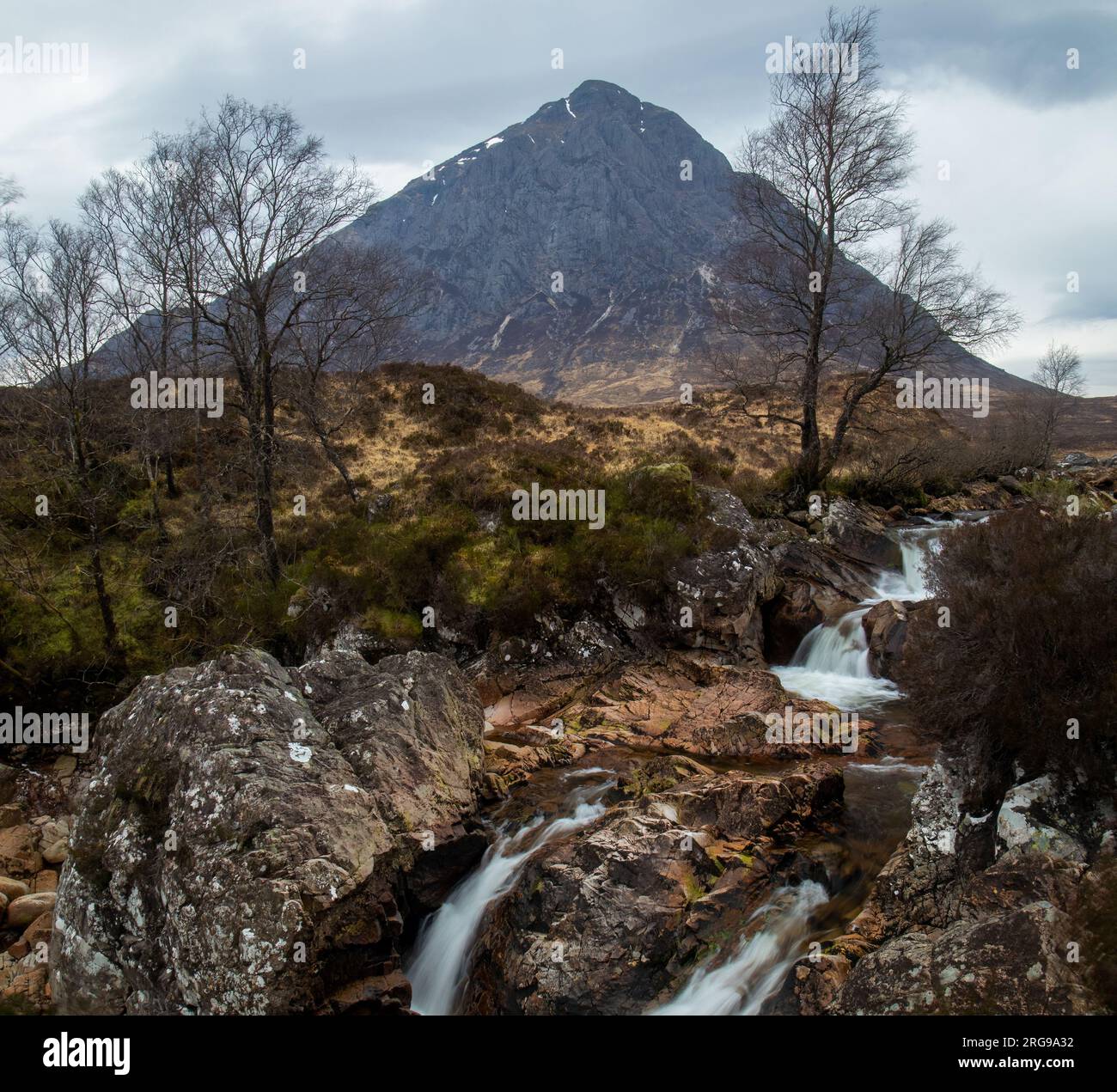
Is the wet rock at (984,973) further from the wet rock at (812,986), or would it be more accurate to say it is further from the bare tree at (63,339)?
the bare tree at (63,339)

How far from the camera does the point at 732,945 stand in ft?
21.8

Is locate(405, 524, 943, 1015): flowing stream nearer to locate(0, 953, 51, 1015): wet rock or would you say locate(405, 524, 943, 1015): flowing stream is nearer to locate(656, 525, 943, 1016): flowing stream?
locate(656, 525, 943, 1016): flowing stream


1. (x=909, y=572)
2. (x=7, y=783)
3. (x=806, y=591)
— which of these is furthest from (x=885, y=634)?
(x=7, y=783)

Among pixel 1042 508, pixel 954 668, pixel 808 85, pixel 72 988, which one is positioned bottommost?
pixel 72 988

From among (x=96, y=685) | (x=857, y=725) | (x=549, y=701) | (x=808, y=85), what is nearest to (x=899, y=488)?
(x=808, y=85)

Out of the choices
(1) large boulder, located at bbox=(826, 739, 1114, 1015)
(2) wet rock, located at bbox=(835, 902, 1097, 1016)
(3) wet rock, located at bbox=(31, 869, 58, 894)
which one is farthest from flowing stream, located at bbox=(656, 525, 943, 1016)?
(3) wet rock, located at bbox=(31, 869, 58, 894)

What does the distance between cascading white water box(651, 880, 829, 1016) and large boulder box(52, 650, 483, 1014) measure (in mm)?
2881

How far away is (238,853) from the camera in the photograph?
6480 millimetres

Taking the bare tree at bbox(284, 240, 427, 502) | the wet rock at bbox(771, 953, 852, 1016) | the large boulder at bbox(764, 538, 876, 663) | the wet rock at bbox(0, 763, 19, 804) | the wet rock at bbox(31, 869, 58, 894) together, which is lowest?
the wet rock at bbox(31, 869, 58, 894)

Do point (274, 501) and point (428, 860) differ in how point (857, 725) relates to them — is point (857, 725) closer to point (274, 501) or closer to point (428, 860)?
point (428, 860)

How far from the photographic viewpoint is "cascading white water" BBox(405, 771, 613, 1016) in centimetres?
732

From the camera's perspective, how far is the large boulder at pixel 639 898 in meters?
6.45

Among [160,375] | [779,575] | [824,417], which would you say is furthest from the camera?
[824,417]

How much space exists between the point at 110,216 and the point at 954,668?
73.8ft
